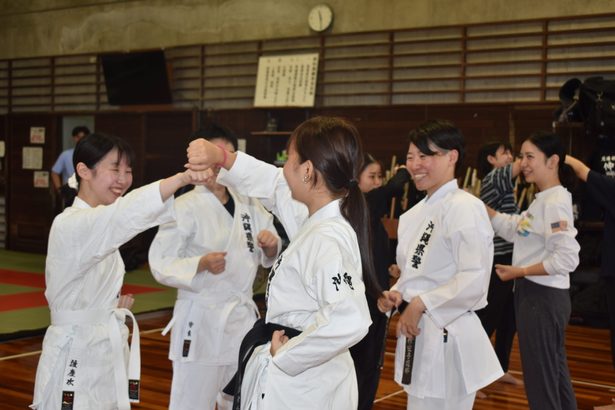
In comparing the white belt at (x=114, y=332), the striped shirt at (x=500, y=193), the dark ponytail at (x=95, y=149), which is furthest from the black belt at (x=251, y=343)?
the striped shirt at (x=500, y=193)

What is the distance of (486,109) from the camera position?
8188 millimetres

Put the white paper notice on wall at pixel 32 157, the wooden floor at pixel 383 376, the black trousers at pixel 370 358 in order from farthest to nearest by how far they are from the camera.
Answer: the white paper notice on wall at pixel 32 157 < the wooden floor at pixel 383 376 < the black trousers at pixel 370 358

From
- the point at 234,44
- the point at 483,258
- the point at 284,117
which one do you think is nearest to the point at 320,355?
the point at 483,258

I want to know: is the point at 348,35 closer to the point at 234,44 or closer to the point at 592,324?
the point at 234,44

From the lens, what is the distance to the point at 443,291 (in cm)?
296

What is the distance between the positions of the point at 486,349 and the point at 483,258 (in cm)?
35

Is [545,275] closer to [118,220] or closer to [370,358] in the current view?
[370,358]

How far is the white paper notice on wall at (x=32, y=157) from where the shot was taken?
39.5ft

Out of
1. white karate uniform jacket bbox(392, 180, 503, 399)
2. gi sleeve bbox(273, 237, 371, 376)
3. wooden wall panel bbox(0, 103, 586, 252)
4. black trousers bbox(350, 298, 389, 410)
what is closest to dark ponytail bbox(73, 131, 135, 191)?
gi sleeve bbox(273, 237, 371, 376)

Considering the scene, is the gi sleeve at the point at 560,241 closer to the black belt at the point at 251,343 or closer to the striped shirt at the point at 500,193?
the striped shirt at the point at 500,193

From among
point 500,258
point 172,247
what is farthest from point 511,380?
point 172,247

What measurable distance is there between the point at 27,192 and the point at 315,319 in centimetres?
1101

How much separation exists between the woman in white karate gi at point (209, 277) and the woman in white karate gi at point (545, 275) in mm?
1165

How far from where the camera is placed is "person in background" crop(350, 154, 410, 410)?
414 cm
